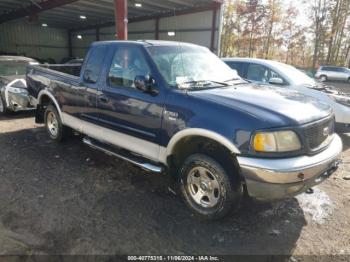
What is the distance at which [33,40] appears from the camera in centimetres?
2786

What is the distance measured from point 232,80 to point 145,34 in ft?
62.8

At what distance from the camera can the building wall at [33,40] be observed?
25859 millimetres

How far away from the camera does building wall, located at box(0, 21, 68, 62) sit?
25.9 metres

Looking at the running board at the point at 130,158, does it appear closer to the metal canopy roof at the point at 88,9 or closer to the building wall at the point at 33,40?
the metal canopy roof at the point at 88,9

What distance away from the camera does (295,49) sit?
41250mm

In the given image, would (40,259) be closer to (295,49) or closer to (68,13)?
(68,13)

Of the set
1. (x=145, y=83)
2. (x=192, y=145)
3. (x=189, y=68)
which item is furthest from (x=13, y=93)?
(x=192, y=145)

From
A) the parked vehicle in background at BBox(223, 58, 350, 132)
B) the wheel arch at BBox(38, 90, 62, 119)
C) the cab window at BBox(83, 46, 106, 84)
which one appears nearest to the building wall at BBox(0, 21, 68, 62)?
the wheel arch at BBox(38, 90, 62, 119)

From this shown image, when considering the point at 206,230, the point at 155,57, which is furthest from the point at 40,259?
the point at 155,57

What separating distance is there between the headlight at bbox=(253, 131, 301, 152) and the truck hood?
0.11 meters

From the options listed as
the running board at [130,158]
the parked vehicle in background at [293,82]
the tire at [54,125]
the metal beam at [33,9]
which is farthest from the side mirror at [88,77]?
the metal beam at [33,9]

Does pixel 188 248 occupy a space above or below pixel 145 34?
below

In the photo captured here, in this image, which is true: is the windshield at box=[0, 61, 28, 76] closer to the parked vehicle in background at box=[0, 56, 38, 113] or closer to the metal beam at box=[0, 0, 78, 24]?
the parked vehicle in background at box=[0, 56, 38, 113]

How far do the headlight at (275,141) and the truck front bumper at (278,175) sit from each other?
104 millimetres
